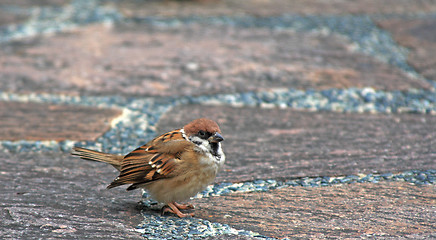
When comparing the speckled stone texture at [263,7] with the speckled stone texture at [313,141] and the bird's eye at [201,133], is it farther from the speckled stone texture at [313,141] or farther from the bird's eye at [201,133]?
the bird's eye at [201,133]

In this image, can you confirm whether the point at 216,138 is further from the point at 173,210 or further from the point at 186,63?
the point at 186,63

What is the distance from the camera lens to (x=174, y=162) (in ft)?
9.60

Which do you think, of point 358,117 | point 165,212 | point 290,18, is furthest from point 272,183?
point 290,18

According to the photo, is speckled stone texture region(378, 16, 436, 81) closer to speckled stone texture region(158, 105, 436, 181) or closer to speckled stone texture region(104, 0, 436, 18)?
speckled stone texture region(104, 0, 436, 18)

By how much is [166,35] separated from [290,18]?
1.10m

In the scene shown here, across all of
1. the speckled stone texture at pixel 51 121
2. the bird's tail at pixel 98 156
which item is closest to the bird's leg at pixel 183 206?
the bird's tail at pixel 98 156

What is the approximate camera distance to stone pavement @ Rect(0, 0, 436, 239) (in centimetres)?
222

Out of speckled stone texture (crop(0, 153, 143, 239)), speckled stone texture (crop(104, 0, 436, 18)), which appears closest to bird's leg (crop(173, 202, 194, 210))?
speckled stone texture (crop(0, 153, 143, 239))

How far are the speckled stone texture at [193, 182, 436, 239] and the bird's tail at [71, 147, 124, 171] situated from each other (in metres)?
0.48

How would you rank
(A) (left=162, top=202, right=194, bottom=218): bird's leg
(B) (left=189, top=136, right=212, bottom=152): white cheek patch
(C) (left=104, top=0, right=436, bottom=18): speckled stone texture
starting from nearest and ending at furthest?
(A) (left=162, top=202, right=194, bottom=218): bird's leg
(B) (left=189, top=136, right=212, bottom=152): white cheek patch
(C) (left=104, top=0, right=436, bottom=18): speckled stone texture

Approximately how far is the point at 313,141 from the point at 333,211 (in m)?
0.81

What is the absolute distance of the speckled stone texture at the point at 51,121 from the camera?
10.00ft

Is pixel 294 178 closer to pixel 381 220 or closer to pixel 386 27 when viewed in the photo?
pixel 381 220

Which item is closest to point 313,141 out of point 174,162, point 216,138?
point 216,138
